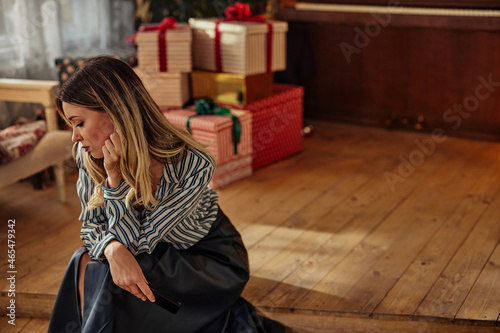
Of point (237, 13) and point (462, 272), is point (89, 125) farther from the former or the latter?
point (237, 13)

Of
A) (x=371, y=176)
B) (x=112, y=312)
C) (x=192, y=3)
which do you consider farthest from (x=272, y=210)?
(x=192, y=3)

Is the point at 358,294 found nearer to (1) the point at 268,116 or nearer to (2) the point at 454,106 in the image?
(1) the point at 268,116

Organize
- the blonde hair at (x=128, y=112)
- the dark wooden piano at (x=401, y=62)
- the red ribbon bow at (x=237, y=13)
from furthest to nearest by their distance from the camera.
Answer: the dark wooden piano at (x=401, y=62)
the red ribbon bow at (x=237, y=13)
the blonde hair at (x=128, y=112)

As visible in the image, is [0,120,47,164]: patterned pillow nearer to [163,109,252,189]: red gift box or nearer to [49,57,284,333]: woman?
[163,109,252,189]: red gift box

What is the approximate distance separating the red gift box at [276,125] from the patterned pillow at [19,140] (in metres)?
0.98

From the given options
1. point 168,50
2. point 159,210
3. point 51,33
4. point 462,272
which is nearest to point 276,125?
point 168,50

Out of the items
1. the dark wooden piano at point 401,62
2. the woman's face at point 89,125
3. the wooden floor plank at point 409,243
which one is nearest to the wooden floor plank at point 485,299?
the wooden floor plank at point 409,243

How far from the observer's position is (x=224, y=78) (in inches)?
123

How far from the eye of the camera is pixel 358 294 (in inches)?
79.7

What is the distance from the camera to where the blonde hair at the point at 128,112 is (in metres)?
1.52

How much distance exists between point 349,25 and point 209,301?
8.40 feet

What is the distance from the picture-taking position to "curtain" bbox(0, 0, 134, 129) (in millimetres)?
3145

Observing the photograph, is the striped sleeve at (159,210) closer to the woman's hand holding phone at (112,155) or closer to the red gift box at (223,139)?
the woman's hand holding phone at (112,155)

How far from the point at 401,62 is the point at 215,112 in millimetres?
1352
